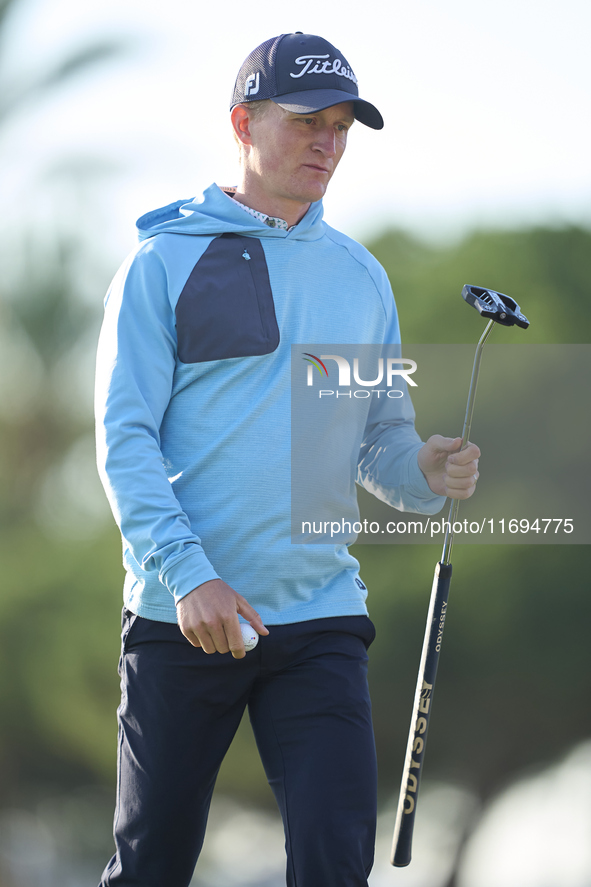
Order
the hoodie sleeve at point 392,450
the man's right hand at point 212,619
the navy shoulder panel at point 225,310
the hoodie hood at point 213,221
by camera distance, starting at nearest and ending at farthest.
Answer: the man's right hand at point 212,619, the navy shoulder panel at point 225,310, the hoodie hood at point 213,221, the hoodie sleeve at point 392,450

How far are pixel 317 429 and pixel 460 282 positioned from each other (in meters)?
4.02

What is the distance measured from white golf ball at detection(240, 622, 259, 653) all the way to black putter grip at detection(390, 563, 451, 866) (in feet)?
1.76

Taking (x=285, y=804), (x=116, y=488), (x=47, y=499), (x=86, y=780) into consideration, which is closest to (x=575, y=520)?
(x=285, y=804)

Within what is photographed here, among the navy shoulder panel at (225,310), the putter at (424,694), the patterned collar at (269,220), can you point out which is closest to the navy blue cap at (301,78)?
the patterned collar at (269,220)

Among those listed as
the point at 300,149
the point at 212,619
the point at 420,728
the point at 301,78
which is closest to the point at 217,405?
the point at 212,619

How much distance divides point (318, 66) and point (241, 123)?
0.22m

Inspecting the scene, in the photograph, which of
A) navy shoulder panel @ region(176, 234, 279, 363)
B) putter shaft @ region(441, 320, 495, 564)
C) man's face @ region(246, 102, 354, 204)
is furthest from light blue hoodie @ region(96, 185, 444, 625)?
putter shaft @ region(441, 320, 495, 564)

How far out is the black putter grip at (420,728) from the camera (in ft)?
6.61

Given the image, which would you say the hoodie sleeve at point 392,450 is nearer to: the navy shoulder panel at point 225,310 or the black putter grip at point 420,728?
the black putter grip at point 420,728

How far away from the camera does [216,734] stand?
181 cm

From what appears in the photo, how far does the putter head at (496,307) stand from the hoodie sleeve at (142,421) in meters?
0.64

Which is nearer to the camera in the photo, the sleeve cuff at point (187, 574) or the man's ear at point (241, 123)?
the sleeve cuff at point (187, 574)

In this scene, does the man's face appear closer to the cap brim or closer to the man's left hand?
the cap brim

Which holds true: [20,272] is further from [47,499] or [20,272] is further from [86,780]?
[86,780]
